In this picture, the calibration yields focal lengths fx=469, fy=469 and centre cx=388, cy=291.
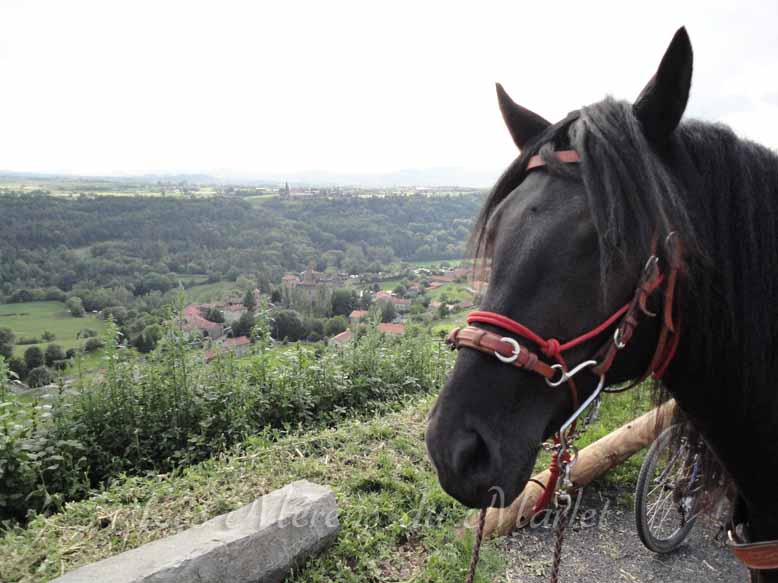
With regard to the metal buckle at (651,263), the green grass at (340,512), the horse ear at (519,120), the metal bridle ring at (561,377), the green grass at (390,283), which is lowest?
the green grass at (390,283)

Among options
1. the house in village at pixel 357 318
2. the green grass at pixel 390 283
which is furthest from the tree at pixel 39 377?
the green grass at pixel 390 283

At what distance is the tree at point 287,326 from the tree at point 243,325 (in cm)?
48

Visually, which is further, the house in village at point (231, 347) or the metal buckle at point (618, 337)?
the house in village at point (231, 347)

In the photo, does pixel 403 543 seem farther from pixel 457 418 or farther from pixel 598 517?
pixel 457 418

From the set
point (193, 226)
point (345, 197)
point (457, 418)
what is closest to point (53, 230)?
point (193, 226)

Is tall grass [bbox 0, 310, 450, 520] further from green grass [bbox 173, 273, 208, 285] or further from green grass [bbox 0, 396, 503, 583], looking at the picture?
green grass [bbox 173, 273, 208, 285]

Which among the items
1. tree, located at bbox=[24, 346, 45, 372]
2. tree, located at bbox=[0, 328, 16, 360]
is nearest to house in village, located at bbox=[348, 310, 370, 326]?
tree, located at bbox=[24, 346, 45, 372]

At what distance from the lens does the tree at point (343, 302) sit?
10.1 meters

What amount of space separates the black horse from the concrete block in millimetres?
2192

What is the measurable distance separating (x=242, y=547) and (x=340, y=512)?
0.90m

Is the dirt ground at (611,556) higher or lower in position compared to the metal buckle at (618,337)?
lower

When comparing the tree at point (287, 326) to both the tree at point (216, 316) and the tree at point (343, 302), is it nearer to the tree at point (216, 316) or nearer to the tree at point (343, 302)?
the tree at point (216, 316)

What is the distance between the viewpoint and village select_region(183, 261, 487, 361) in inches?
244

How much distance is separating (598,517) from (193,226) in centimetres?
2133
